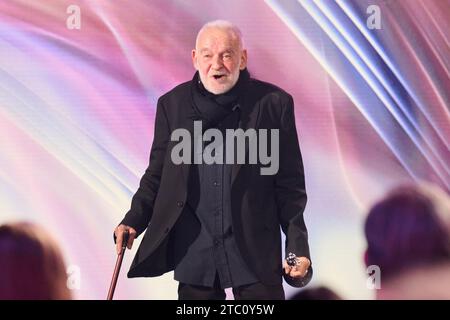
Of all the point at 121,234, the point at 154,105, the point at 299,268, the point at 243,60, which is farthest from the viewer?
the point at 154,105

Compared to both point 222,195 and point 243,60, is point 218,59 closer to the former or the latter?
point 243,60

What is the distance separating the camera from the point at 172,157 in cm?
331

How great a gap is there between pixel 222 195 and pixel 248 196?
0.38 feet

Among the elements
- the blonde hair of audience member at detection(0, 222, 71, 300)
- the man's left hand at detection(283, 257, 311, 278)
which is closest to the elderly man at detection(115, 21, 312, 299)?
the man's left hand at detection(283, 257, 311, 278)

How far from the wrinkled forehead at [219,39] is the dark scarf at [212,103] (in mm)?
159

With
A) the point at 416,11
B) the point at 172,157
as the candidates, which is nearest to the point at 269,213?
the point at 172,157

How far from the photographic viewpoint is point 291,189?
10.5 ft

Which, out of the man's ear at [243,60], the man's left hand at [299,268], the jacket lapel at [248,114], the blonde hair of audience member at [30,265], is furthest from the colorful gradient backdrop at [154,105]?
the man's left hand at [299,268]

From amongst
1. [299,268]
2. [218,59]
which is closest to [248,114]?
[218,59]

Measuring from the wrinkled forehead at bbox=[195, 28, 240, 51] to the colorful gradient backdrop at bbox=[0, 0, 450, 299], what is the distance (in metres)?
0.35

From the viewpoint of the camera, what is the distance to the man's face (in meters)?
3.29

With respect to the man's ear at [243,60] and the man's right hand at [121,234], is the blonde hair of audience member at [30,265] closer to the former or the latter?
the man's right hand at [121,234]

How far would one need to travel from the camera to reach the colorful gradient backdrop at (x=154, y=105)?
366 cm

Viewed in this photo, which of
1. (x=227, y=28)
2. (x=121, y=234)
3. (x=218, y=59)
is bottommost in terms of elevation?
(x=121, y=234)
